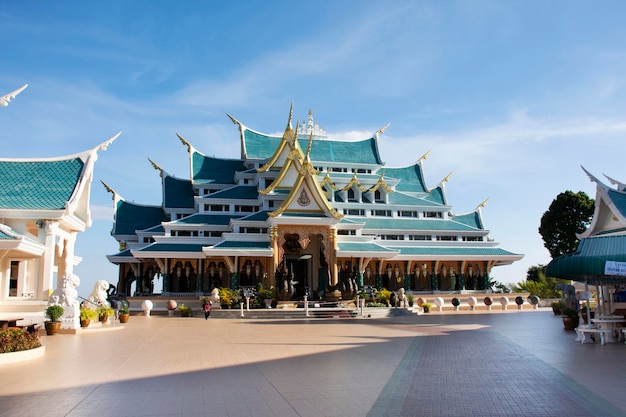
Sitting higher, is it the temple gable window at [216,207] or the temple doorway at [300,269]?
Result: the temple gable window at [216,207]

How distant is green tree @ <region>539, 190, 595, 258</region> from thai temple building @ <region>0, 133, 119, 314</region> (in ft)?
140

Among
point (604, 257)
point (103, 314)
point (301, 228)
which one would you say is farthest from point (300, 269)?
point (604, 257)

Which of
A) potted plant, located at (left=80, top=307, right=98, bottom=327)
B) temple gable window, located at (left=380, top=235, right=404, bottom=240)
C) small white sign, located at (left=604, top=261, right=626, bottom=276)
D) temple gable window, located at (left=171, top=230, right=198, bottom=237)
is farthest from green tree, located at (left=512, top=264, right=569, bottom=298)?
potted plant, located at (left=80, top=307, right=98, bottom=327)

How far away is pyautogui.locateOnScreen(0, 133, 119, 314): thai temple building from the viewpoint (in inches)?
750

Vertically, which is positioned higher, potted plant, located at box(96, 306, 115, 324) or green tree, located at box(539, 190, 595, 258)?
green tree, located at box(539, 190, 595, 258)

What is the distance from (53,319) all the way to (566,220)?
46.1 m

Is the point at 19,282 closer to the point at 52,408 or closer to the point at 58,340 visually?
the point at 58,340

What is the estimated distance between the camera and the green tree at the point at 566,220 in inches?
1983

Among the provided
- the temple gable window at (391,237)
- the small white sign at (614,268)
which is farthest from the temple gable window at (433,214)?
the small white sign at (614,268)

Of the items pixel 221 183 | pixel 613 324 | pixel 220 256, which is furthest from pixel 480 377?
pixel 221 183

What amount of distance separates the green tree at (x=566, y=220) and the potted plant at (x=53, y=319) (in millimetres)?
44451

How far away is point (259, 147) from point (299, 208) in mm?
11200

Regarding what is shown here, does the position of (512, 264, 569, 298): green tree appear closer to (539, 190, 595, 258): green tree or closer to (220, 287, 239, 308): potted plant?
(539, 190, 595, 258): green tree

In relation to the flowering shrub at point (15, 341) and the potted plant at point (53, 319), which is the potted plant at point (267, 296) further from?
the flowering shrub at point (15, 341)
